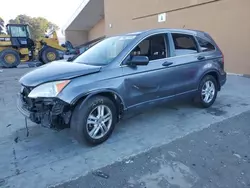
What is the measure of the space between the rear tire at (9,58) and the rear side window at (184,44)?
489 inches

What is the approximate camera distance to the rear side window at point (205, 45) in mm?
4697

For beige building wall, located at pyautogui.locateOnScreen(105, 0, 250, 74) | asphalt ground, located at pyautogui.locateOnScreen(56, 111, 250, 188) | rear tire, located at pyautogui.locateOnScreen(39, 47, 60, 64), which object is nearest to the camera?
asphalt ground, located at pyautogui.locateOnScreen(56, 111, 250, 188)

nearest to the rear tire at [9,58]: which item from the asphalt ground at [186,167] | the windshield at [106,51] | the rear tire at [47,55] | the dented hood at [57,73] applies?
the rear tire at [47,55]

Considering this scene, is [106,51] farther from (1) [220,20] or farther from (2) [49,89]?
(1) [220,20]

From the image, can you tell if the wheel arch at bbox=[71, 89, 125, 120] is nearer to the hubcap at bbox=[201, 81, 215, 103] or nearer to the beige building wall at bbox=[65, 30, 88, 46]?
the hubcap at bbox=[201, 81, 215, 103]

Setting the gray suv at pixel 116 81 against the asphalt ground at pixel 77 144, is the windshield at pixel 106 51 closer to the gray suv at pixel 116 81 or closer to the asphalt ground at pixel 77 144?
the gray suv at pixel 116 81

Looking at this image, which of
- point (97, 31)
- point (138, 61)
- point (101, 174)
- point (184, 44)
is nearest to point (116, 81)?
point (138, 61)

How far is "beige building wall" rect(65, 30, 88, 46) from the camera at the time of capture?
1123 inches

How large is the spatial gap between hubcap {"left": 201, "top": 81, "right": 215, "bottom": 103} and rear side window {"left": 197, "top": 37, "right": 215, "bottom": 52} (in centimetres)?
70

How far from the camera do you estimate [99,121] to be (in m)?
3.27

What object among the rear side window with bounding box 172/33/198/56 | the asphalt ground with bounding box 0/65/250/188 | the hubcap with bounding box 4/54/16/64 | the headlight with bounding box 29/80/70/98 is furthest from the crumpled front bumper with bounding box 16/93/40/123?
the hubcap with bounding box 4/54/16/64

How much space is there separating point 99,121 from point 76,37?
2722cm

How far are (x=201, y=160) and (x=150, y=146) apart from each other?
72cm

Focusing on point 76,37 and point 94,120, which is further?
point 76,37
